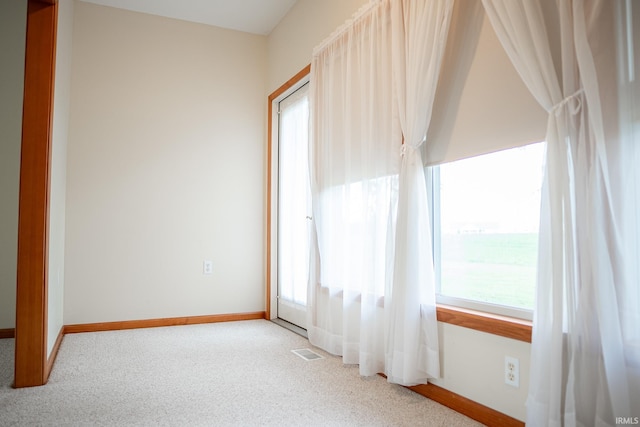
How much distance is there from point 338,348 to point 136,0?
3284 mm

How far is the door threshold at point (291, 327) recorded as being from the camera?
11.2 ft

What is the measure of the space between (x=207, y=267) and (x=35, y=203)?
1878mm

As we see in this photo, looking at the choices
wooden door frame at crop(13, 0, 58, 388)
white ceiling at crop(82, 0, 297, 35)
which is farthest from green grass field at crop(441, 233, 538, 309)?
white ceiling at crop(82, 0, 297, 35)

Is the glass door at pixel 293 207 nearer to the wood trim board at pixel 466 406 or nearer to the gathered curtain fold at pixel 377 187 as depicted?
the gathered curtain fold at pixel 377 187

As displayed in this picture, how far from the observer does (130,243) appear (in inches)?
147

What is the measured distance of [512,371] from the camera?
166 cm

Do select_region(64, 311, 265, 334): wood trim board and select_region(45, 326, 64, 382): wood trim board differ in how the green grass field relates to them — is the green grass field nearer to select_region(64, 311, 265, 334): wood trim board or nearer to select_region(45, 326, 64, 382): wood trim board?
select_region(45, 326, 64, 382): wood trim board

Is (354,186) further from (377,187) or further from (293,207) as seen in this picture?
(293,207)

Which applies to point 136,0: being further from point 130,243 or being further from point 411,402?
point 411,402

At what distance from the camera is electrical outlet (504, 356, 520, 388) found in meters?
1.64

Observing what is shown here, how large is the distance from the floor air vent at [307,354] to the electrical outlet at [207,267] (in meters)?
1.43

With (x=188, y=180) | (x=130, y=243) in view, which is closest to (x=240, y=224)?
(x=188, y=180)

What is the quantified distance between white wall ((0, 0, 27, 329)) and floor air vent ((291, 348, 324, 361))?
7.68ft

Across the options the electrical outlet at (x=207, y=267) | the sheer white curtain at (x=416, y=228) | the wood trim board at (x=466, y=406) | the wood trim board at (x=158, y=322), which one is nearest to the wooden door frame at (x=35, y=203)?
the wood trim board at (x=158, y=322)
